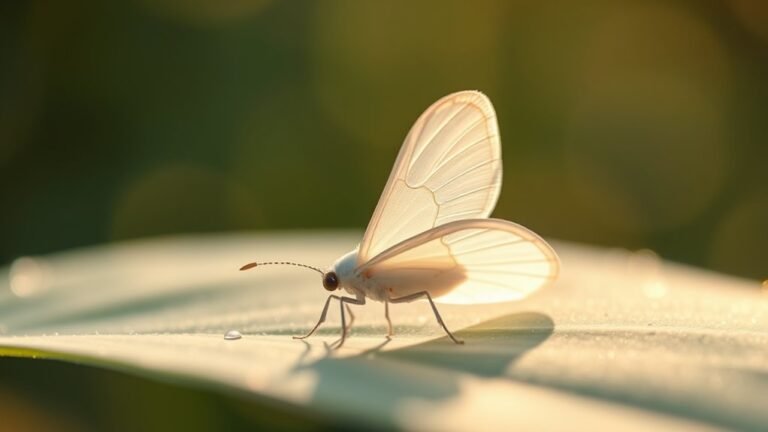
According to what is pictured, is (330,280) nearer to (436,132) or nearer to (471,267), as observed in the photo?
(471,267)

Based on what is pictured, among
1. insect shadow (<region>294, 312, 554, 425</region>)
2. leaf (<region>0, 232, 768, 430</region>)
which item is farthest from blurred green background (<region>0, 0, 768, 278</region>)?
insect shadow (<region>294, 312, 554, 425</region>)

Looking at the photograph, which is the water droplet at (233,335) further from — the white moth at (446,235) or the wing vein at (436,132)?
the wing vein at (436,132)

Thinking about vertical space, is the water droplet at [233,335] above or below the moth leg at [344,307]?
above

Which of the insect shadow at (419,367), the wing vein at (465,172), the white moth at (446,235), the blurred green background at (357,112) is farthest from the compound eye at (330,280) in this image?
the blurred green background at (357,112)

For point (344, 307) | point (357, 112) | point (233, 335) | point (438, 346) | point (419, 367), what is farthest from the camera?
point (357, 112)

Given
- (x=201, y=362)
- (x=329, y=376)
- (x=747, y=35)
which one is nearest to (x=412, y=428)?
(x=329, y=376)

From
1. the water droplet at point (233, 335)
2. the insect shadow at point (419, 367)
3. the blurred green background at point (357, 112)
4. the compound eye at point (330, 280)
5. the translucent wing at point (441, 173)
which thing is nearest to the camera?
the insect shadow at point (419, 367)

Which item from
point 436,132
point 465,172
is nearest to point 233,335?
point 436,132
